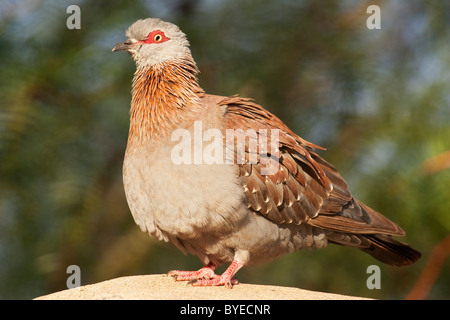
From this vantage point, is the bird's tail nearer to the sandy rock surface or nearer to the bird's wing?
the bird's wing

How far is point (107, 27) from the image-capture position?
699 centimetres

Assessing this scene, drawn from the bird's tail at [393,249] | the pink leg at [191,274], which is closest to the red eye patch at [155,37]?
the pink leg at [191,274]

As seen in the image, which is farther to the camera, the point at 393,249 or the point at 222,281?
the point at 393,249

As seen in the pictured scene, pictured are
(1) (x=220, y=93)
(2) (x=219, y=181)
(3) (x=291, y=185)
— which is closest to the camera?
(2) (x=219, y=181)

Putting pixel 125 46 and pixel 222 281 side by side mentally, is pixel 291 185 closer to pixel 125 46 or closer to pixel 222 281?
pixel 222 281

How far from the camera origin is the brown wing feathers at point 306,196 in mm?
4629

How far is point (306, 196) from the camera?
4879mm

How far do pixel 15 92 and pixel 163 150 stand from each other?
2.68 m

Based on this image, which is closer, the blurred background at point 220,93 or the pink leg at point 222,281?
the pink leg at point 222,281

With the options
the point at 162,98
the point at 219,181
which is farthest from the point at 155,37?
the point at 219,181

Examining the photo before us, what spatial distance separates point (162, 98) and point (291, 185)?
117 cm

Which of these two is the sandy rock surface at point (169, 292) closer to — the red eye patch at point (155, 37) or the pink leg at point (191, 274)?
the pink leg at point (191, 274)

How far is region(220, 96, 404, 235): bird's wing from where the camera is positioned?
460cm

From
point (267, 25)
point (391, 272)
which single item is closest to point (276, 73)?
point (267, 25)
